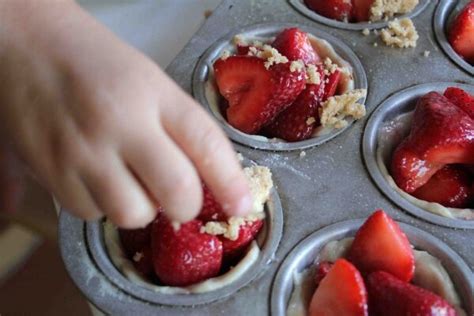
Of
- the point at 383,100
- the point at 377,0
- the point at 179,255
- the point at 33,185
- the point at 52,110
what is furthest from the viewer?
the point at 377,0

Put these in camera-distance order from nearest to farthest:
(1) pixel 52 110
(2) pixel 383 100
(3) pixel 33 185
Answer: (1) pixel 52 110
(3) pixel 33 185
(2) pixel 383 100

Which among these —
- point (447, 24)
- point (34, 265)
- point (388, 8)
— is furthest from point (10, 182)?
point (447, 24)

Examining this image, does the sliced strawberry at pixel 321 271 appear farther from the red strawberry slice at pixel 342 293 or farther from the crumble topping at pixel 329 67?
the crumble topping at pixel 329 67

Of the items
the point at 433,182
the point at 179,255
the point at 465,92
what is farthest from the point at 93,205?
the point at 465,92

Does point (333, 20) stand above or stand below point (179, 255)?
above

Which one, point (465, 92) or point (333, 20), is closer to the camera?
point (465, 92)

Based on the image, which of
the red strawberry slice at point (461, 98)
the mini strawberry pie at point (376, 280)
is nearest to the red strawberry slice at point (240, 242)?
the mini strawberry pie at point (376, 280)

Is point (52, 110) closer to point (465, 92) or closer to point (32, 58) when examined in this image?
point (32, 58)
